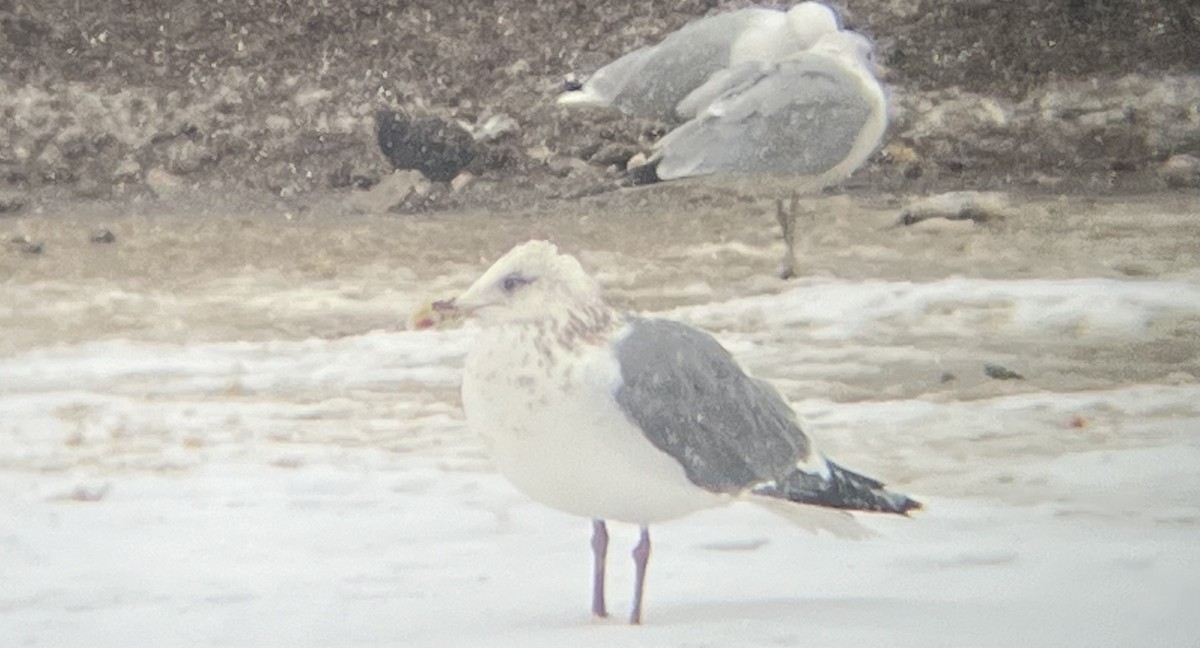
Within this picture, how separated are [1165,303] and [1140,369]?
0.36ft

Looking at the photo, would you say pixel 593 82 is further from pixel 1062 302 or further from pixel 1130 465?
pixel 1130 465

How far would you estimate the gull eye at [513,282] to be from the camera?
145cm

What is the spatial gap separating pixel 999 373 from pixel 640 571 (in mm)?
481

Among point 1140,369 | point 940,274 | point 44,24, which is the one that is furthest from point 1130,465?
point 44,24

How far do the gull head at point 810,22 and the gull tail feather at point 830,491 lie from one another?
2.56 feet

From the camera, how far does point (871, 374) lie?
6.07 feet

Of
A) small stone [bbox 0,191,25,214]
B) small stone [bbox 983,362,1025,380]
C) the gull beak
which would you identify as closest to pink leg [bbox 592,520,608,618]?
the gull beak

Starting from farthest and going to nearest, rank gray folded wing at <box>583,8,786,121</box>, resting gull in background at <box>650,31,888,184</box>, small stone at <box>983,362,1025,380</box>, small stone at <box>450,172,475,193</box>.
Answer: resting gull in background at <box>650,31,888,184</box> < gray folded wing at <box>583,8,786,121</box> < small stone at <box>450,172,475,193</box> < small stone at <box>983,362,1025,380</box>

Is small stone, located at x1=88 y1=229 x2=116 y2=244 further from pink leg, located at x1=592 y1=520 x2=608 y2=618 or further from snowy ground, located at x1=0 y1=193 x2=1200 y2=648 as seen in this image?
pink leg, located at x1=592 y1=520 x2=608 y2=618

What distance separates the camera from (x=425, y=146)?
6.62 feet

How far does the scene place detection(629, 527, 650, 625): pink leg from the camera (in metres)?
1.51

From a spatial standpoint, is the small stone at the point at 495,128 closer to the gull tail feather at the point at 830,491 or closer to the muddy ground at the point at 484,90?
the muddy ground at the point at 484,90

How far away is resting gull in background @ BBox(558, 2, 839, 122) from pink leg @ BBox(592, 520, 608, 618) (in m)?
0.60

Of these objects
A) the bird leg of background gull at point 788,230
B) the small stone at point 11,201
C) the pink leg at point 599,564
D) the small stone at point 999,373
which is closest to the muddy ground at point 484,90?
the small stone at point 11,201
